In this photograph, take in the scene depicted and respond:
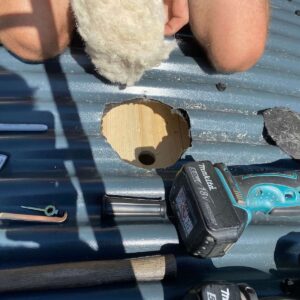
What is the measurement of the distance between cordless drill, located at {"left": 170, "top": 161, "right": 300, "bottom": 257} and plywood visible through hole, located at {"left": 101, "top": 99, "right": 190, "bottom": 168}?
200 millimetres

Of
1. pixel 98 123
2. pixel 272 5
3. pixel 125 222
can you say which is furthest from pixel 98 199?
pixel 272 5

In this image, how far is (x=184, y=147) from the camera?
4.06ft

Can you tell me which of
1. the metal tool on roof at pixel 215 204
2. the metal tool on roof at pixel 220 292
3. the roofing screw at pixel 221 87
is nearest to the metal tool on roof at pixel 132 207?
the metal tool on roof at pixel 215 204

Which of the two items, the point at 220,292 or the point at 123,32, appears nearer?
the point at 220,292

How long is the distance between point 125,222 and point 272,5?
0.97 metres

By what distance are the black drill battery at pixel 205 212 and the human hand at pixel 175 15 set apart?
42 centimetres

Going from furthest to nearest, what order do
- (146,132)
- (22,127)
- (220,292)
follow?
(146,132), (22,127), (220,292)

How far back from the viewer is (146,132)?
1.25 meters

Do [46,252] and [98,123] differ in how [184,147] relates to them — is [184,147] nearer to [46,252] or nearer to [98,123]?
[98,123]

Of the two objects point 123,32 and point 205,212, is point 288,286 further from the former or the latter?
point 123,32

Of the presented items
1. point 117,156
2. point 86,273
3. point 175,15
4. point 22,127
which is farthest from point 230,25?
point 86,273

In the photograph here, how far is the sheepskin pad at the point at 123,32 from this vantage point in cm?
97

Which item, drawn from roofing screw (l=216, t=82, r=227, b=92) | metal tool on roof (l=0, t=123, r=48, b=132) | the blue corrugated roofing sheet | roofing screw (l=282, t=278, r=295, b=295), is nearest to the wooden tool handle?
the blue corrugated roofing sheet

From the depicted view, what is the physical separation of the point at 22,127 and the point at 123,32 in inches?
13.4
